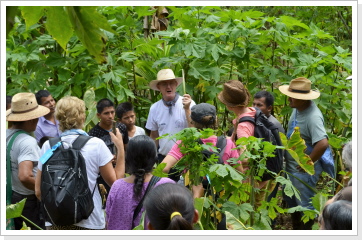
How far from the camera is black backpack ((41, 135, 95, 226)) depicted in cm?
353

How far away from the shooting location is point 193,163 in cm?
360

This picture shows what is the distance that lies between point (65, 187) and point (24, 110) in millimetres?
1049

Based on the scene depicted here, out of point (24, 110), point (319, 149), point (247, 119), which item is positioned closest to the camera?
point (24, 110)

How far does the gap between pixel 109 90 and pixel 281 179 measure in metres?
2.98

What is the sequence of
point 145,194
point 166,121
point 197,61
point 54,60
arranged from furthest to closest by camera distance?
point 54,60 < point 197,61 < point 166,121 < point 145,194

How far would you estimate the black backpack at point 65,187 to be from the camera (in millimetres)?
3533

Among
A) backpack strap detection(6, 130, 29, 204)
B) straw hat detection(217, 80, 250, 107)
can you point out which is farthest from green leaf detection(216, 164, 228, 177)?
backpack strap detection(6, 130, 29, 204)

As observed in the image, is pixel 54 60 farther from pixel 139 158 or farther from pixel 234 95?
pixel 139 158

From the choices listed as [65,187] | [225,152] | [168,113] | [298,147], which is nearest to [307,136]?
[298,147]

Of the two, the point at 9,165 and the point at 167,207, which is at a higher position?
the point at 167,207

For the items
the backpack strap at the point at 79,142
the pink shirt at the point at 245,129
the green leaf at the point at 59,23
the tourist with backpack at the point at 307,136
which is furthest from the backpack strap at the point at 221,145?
the green leaf at the point at 59,23

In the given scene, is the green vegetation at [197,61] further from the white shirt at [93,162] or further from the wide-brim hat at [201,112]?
the white shirt at [93,162]

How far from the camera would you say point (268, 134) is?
14.6 feet

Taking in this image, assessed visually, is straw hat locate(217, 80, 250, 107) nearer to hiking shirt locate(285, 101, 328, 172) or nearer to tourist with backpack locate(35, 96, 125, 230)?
hiking shirt locate(285, 101, 328, 172)
